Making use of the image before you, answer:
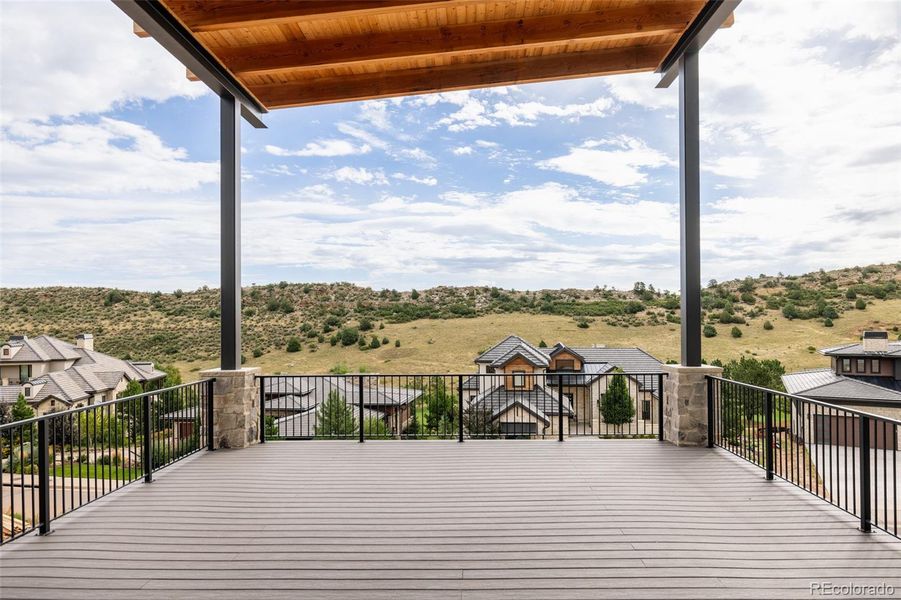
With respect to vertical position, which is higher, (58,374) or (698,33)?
(698,33)

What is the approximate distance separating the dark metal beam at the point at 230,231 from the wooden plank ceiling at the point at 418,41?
50cm

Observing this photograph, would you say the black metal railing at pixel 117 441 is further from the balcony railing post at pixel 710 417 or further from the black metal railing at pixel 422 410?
the balcony railing post at pixel 710 417

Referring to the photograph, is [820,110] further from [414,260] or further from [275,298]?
[275,298]

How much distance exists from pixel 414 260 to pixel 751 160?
17.1 metres

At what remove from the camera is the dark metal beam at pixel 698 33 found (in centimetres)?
421

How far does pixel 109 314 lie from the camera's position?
18266 mm

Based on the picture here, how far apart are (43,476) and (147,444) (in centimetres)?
110

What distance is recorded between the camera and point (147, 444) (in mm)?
4211

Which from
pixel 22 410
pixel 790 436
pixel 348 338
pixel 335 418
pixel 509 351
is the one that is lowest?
pixel 22 410

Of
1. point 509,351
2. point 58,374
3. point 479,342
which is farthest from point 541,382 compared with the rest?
point 58,374

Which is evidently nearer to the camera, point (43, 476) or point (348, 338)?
point (43, 476)

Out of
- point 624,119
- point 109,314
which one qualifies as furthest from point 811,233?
point 109,314

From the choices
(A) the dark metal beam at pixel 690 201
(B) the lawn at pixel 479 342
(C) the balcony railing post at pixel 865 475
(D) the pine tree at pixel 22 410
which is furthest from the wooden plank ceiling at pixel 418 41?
(B) the lawn at pixel 479 342

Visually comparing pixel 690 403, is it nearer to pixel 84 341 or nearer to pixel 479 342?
pixel 479 342
